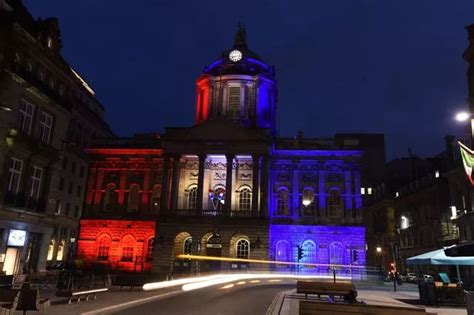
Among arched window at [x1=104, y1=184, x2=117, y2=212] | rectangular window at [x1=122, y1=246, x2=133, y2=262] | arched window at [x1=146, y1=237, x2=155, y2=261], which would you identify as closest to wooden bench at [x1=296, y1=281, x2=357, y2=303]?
arched window at [x1=146, y1=237, x2=155, y2=261]

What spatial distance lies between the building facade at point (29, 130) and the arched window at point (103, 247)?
13817 millimetres

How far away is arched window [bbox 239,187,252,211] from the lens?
153 ft

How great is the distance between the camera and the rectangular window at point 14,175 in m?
28.8

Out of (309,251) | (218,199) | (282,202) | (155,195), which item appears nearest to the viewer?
(309,251)

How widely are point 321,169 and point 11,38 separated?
32.4m

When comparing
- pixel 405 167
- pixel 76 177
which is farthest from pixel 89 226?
pixel 405 167

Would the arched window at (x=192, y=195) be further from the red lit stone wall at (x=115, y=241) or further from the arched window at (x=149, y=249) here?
the arched window at (x=149, y=249)

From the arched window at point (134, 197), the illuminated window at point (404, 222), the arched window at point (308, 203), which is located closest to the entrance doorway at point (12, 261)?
the arched window at point (134, 197)

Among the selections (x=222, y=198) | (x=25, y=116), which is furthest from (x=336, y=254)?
(x=25, y=116)

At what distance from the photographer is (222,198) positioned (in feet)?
148

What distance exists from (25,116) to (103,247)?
20.9 metres

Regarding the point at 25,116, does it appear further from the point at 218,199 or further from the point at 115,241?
the point at 218,199

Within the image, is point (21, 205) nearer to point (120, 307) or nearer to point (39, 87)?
point (39, 87)

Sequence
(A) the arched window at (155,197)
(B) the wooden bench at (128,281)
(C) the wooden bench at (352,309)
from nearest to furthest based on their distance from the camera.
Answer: (C) the wooden bench at (352,309) < (B) the wooden bench at (128,281) < (A) the arched window at (155,197)
